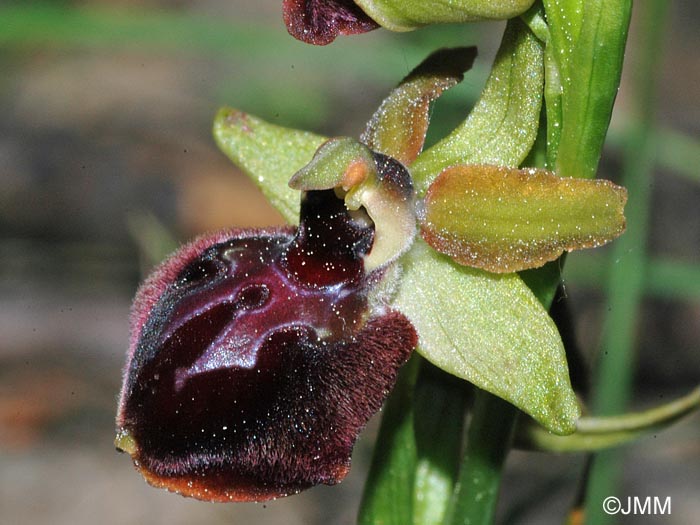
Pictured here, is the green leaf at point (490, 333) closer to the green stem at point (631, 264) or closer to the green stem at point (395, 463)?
the green stem at point (395, 463)

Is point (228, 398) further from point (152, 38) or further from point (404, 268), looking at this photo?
point (152, 38)

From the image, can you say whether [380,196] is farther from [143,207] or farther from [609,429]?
[143,207]

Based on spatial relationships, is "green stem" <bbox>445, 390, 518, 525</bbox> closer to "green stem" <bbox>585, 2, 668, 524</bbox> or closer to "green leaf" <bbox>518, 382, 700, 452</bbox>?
"green leaf" <bbox>518, 382, 700, 452</bbox>

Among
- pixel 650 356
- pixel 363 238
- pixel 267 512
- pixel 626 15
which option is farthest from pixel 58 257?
pixel 626 15

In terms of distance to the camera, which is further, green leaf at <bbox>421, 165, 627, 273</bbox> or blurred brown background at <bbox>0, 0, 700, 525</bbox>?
blurred brown background at <bbox>0, 0, 700, 525</bbox>

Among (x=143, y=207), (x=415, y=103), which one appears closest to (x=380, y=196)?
(x=415, y=103)
